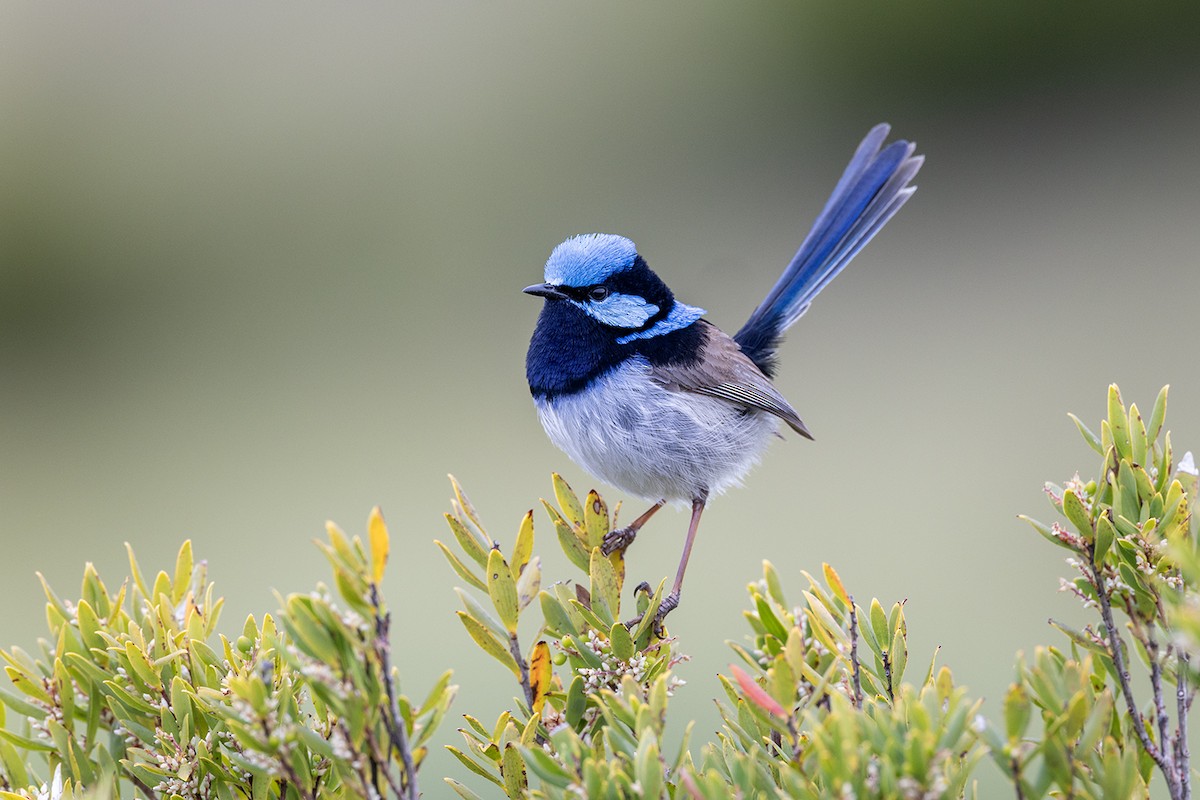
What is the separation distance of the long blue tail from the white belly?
1.86 feet

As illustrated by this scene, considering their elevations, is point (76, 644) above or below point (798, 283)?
below

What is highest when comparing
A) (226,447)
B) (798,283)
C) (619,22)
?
(619,22)

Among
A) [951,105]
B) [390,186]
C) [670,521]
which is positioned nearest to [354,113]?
[390,186]

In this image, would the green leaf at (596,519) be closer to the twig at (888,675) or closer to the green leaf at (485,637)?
the green leaf at (485,637)

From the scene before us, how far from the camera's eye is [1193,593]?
1.06 metres

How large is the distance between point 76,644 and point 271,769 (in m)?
0.37

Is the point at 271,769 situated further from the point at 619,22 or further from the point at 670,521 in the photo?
the point at 619,22

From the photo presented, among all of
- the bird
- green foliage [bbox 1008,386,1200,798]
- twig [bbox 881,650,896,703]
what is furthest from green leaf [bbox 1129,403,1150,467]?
the bird

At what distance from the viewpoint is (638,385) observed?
92.0 inches

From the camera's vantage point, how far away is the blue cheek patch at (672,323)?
239 cm

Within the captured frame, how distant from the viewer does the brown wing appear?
2443 mm

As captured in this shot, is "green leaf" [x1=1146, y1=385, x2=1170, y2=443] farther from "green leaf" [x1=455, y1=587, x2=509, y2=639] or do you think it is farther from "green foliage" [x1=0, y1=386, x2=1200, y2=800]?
"green leaf" [x1=455, y1=587, x2=509, y2=639]

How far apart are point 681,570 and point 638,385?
16.1 inches

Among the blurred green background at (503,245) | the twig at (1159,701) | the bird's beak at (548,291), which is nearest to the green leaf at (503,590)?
the twig at (1159,701)
